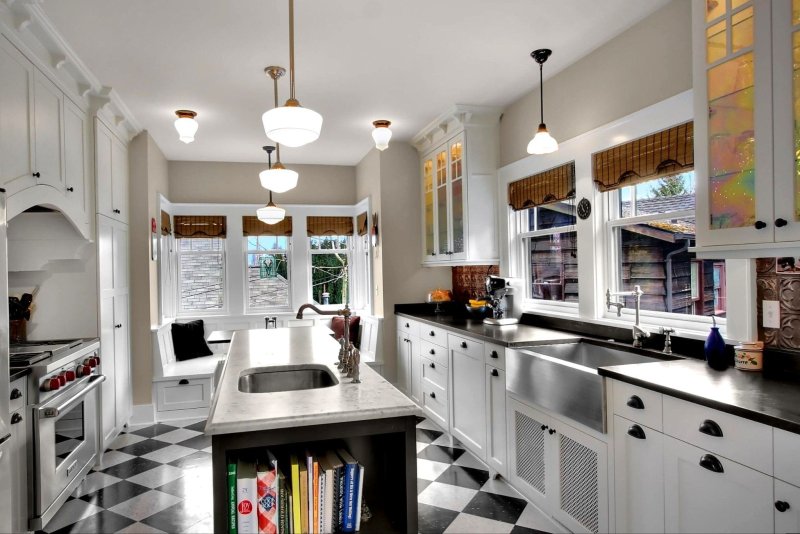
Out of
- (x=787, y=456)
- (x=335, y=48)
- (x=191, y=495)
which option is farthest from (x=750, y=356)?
(x=191, y=495)

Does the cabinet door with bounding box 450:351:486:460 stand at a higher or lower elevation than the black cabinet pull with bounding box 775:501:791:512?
lower

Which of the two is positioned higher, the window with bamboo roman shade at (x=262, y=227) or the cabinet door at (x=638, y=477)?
the window with bamboo roman shade at (x=262, y=227)

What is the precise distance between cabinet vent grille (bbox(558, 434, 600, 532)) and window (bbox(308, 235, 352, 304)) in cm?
431

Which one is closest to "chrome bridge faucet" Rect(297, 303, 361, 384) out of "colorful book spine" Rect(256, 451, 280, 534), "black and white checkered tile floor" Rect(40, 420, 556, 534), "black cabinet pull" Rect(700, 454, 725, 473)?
"colorful book spine" Rect(256, 451, 280, 534)

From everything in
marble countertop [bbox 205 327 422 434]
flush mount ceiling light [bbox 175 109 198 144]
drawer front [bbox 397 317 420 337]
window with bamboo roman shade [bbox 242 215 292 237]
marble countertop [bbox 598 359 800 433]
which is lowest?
drawer front [bbox 397 317 420 337]

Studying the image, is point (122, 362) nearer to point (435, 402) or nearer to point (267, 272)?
point (267, 272)

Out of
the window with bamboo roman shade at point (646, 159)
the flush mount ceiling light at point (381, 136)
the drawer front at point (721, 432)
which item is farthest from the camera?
the flush mount ceiling light at point (381, 136)

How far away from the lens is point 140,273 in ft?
15.3

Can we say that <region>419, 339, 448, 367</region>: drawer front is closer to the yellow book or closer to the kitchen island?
the kitchen island

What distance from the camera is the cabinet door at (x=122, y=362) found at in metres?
4.11

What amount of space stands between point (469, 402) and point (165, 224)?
3907 millimetres

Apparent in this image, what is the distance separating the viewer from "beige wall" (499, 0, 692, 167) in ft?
8.48

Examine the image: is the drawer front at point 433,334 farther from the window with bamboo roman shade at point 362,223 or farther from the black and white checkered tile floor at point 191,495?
the window with bamboo roman shade at point 362,223

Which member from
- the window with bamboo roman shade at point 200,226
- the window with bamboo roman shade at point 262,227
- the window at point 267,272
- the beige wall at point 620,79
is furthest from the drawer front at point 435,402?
the window with bamboo roman shade at point 200,226
